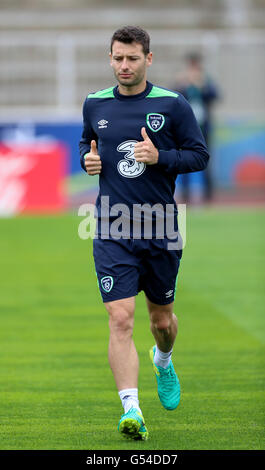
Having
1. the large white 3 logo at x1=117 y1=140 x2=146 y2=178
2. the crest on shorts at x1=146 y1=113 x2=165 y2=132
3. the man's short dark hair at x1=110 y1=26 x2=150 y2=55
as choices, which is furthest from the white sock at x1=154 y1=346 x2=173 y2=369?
the man's short dark hair at x1=110 y1=26 x2=150 y2=55

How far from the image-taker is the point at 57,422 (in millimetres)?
6102

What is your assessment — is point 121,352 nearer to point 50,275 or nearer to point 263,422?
point 263,422

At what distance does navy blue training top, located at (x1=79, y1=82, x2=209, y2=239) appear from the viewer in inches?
235

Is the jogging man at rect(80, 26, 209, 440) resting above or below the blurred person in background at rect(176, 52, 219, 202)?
above

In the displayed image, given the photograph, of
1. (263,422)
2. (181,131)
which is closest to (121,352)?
(263,422)

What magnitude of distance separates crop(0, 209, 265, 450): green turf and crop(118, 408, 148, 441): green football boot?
6 cm

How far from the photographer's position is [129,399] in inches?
222

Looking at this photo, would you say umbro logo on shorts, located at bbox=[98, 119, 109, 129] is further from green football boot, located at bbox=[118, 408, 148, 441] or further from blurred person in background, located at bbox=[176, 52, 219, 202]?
blurred person in background, located at bbox=[176, 52, 219, 202]

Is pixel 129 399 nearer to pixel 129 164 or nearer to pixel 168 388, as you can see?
pixel 168 388

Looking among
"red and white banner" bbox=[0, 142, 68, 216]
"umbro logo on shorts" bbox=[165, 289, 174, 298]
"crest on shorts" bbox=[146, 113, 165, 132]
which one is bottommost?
"red and white banner" bbox=[0, 142, 68, 216]

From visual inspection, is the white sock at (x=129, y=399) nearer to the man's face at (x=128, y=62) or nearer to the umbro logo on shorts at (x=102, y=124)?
the umbro logo on shorts at (x=102, y=124)

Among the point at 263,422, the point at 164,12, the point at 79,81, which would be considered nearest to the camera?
the point at 263,422

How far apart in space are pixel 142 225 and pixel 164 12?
20.2 metres

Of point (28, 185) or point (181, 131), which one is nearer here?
point (181, 131)
